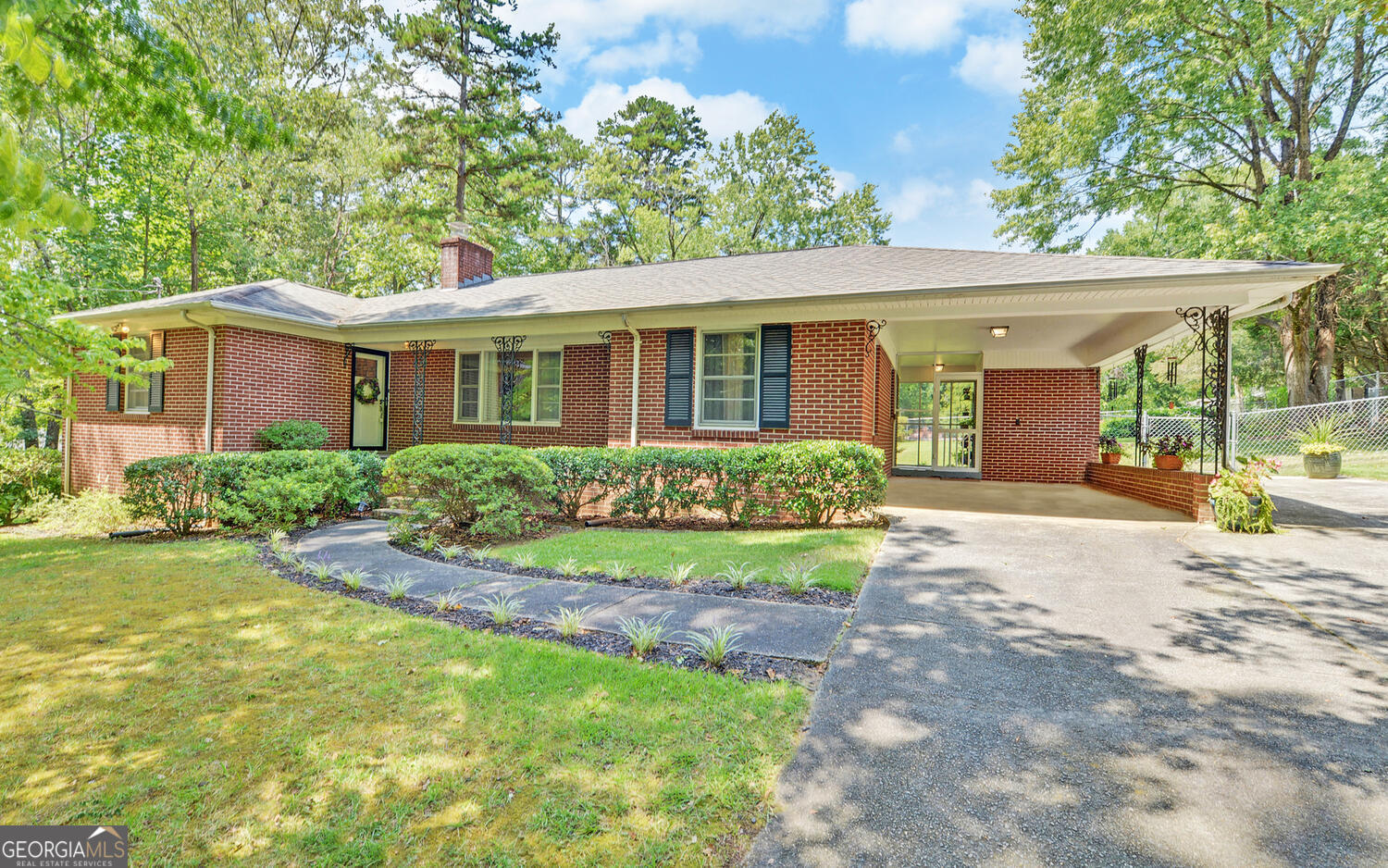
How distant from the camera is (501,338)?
10.4 metres

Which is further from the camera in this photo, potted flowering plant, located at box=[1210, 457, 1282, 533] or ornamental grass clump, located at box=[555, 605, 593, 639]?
potted flowering plant, located at box=[1210, 457, 1282, 533]

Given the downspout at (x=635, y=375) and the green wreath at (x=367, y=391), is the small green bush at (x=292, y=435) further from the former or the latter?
the downspout at (x=635, y=375)

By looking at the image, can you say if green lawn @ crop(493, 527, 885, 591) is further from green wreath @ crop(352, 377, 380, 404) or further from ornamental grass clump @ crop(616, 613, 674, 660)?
green wreath @ crop(352, 377, 380, 404)

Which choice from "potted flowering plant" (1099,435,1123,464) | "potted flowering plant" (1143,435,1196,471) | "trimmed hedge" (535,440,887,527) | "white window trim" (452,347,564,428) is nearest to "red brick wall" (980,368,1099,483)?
"potted flowering plant" (1099,435,1123,464)

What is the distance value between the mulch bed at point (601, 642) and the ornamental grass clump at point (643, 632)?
0.04 m

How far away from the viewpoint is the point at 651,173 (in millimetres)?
26719

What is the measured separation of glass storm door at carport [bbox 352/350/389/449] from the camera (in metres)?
12.2

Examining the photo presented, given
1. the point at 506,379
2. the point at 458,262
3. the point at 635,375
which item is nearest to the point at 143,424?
the point at 506,379

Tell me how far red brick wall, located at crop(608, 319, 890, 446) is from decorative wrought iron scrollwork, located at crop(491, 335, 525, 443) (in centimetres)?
290

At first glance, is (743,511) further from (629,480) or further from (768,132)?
(768,132)

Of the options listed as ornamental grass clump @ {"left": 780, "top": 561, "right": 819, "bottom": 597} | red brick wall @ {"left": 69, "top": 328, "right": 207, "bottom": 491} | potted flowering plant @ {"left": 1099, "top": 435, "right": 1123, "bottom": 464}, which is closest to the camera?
ornamental grass clump @ {"left": 780, "top": 561, "right": 819, "bottom": 597}

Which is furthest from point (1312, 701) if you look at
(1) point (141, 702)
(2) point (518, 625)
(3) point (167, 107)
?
(3) point (167, 107)

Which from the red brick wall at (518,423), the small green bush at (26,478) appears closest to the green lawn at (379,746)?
the red brick wall at (518,423)

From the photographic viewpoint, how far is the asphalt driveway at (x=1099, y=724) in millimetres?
1916
